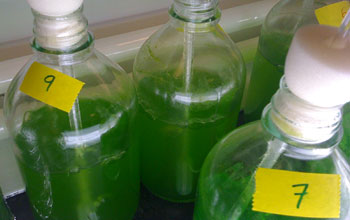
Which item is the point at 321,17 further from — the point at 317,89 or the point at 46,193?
the point at 46,193

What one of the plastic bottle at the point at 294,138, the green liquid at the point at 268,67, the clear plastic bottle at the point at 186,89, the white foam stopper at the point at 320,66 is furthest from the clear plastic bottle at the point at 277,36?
the white foam stopper at the point at 320,66

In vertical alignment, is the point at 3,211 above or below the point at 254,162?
below

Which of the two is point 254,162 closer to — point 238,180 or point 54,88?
point 238,180

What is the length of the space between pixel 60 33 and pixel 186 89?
0.78 feet

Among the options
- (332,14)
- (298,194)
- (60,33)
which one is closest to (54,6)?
(60,33)

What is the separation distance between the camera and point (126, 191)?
647mm

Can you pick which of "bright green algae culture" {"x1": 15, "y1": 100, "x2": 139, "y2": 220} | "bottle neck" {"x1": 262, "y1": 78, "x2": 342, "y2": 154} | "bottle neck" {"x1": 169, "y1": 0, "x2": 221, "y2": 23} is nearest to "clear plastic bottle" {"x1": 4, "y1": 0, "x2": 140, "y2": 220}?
"bright green algae culture" {"x1": 15, "y1": 100, "x2": 139, "y2": 220}

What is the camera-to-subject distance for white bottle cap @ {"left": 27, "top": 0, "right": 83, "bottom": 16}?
383mm

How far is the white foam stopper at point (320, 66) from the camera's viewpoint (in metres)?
0.30

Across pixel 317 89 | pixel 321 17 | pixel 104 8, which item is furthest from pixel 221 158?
pixel 104 8

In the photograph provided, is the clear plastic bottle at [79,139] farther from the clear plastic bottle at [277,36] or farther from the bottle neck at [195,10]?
the clear plastic bottle at [277,36]

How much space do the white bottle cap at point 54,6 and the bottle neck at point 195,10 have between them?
0.57ft

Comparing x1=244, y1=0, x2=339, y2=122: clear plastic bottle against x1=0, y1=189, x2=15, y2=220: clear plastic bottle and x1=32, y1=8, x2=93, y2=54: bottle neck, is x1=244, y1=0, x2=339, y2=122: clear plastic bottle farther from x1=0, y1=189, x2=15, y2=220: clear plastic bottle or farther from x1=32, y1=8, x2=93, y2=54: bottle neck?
x1=0, y1=189, x2=15, y2=220: clear plastic bottle

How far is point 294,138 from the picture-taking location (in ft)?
1.34
